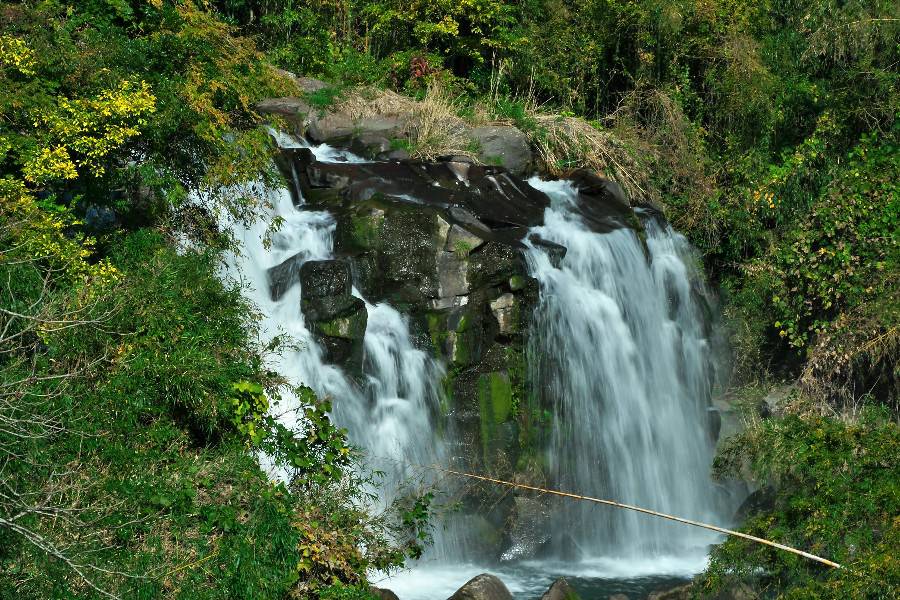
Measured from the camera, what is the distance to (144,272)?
892 cm

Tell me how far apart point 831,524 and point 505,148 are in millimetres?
9320

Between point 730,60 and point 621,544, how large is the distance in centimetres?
985

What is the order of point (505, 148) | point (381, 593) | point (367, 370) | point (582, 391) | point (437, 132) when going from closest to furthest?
point (381, 593)
point (367, 370)
point (582, 391)
point (437, 132)
point (505, 148)

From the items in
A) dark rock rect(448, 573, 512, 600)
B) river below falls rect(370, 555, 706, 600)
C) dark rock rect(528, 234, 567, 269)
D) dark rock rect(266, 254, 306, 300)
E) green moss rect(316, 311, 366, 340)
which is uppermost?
dark rock rect(528, 234, 567, 269)

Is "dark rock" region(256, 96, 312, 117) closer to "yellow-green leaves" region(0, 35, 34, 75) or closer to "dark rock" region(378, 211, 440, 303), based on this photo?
"dark rock" region(378, 211, 440, 303)

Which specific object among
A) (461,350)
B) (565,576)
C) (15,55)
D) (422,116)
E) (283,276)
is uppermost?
(15,55)

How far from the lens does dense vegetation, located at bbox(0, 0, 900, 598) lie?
266 inches

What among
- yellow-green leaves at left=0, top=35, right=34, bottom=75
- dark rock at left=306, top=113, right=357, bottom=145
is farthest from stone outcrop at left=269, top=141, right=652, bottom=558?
yellow-green leaves at left=0, top=35, right=34, bottom=75

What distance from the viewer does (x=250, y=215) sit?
11.0 meters

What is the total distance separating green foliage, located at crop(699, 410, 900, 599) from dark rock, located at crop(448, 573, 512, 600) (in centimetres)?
174

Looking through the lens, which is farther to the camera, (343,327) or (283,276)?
(283,276)

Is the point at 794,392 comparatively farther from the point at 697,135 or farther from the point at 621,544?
the point at 697,135

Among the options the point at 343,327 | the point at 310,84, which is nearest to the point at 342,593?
the point at 343,327

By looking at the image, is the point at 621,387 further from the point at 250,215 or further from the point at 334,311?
the point at 250,215
